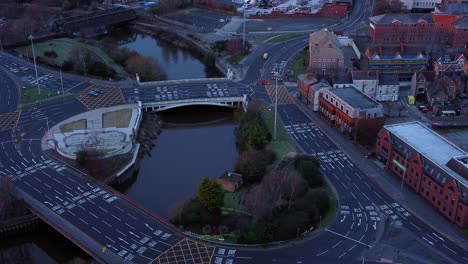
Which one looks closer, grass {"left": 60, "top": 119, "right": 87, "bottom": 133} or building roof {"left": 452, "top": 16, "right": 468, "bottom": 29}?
grass {"left": 60, "top": 119, "right": 87, "bottom": 133}

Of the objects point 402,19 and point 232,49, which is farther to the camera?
point 402,19

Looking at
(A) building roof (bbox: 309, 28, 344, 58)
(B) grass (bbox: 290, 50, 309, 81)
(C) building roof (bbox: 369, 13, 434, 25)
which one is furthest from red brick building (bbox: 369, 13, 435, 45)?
(A) building roof (bbox: 309, 28, 344, 58)

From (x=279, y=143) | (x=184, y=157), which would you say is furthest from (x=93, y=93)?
(x=279, y=143)

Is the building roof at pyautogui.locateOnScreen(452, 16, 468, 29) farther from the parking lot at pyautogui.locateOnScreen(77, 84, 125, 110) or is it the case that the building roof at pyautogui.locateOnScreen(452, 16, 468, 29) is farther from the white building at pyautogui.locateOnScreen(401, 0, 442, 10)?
the parking lot at pyautogui.locateOnScreen(77, 84, 125, 110)

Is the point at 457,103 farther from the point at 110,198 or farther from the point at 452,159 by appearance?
the point at 110,198

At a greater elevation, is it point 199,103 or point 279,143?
point 199,103

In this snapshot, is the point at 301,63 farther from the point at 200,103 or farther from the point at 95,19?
the point at 95,19

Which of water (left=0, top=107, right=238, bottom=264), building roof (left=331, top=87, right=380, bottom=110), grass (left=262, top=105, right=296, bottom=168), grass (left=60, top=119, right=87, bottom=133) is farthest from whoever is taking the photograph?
grass (left=60, top=119, right=87, bottom=133)
